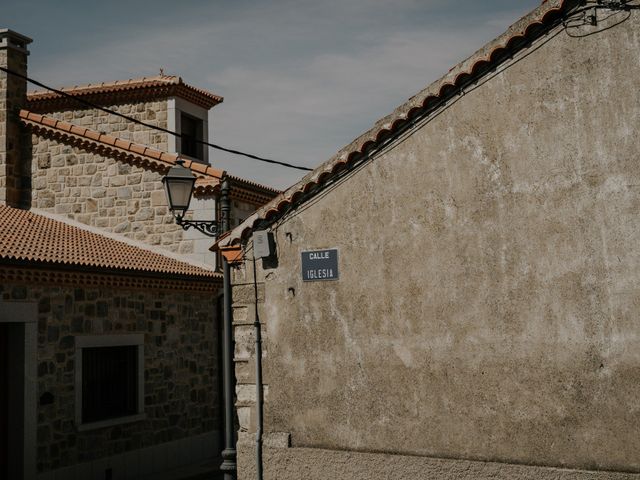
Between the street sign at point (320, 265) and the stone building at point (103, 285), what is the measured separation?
3401 millimetres

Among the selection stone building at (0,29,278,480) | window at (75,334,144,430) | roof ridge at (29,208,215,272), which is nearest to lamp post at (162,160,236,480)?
stone building at (0,29,278,480)

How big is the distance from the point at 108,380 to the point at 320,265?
592 centimetres

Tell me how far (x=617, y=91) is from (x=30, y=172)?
13.5 meters

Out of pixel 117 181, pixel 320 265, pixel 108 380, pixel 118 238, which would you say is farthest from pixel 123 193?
pixel 320 265

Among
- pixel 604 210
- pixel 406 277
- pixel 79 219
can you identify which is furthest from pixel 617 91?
pixel 79 219

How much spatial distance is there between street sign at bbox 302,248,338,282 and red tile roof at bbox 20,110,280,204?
739cm

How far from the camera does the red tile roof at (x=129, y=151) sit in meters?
15.7

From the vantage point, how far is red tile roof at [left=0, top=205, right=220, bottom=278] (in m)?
11.1

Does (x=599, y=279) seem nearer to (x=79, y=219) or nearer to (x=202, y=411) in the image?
(x=202, y=411)

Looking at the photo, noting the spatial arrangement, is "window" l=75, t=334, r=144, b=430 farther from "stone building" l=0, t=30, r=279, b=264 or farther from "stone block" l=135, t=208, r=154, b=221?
"stone block" l=135, t=208, r=154, b=221

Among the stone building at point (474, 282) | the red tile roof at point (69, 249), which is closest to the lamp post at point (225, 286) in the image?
the stone building at point (474, 282)

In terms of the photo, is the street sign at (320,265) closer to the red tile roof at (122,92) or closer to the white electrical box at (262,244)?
the white electrical box at (262,244)

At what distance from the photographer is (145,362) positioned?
13359 mm

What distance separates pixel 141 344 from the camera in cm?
1323
